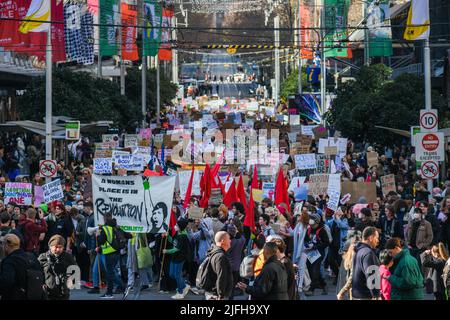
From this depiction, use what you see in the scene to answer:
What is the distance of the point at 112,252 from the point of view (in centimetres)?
1823

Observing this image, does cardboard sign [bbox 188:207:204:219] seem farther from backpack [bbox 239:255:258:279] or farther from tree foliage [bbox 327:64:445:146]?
tree foliage [bbox 327:64:445:146]

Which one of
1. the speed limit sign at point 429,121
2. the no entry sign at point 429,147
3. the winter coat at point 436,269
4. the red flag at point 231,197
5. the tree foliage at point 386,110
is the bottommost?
the winter coat at point 436,269

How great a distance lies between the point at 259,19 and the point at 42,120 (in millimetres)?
116474

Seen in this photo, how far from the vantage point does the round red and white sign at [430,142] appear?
23.0 metres

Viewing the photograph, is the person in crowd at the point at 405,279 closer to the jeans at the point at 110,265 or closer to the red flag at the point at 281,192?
the jeans at the point at 110,265

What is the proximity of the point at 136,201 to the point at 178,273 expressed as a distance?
1500mm

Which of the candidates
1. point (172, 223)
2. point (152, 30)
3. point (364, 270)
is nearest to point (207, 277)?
point (364, 270)

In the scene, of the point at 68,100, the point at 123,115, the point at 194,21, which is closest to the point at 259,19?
the point at 194,21

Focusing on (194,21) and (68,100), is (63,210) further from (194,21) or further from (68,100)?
(194,21)

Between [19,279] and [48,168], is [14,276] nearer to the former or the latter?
[19,279]

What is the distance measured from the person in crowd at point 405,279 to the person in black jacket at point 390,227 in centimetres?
739

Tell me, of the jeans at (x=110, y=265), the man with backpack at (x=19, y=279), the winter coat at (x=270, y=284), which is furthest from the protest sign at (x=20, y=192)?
the winter coat at (x=270, y=284)

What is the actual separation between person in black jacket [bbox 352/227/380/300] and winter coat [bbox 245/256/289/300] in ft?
4.27

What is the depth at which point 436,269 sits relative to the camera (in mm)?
15125
